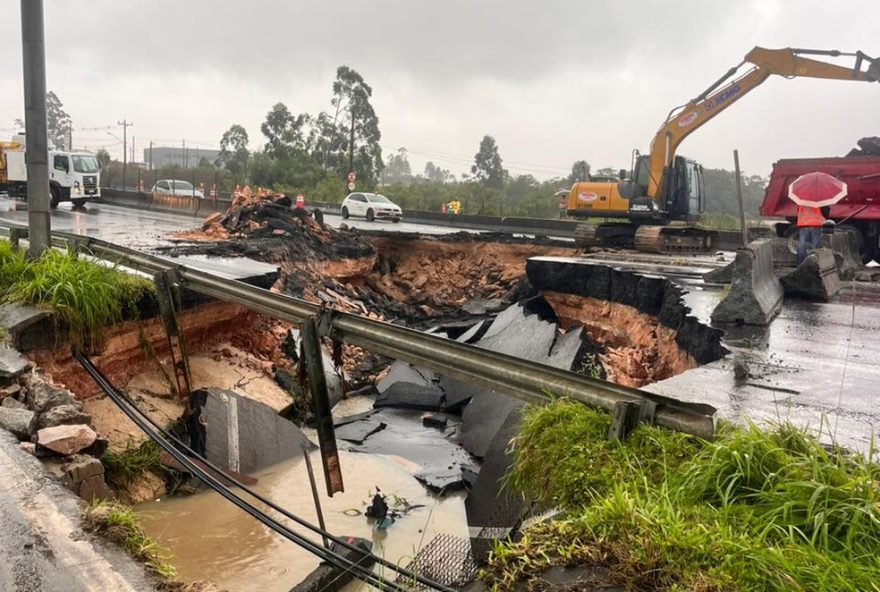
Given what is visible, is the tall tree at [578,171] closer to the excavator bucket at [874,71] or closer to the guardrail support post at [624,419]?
the excavator bucket at [874,71]

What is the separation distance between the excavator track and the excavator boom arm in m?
1.03

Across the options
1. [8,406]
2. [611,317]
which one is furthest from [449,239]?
[8,406]

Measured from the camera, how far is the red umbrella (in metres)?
10.4

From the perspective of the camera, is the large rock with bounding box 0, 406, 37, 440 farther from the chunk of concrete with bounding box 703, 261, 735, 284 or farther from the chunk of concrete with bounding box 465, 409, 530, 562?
the chunk of concrete with bounding box 703, 261, 735, 284

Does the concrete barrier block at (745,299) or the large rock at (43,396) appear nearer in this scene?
the large rock at (43,396)

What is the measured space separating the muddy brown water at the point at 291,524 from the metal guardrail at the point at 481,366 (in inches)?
76.6

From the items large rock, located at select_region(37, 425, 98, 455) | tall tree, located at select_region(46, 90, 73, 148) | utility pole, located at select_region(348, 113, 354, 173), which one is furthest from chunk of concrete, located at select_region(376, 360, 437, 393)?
tall tree, located at select_region(46, 90, 73, 148)

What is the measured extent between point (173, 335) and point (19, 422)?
7.79 ft

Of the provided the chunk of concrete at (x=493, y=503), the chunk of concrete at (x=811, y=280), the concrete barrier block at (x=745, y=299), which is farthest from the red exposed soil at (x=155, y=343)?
the chunk of concrete at (x=811, y=280)

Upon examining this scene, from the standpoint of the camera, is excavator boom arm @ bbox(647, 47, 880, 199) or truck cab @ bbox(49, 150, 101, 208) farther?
truck cab @ bbox(49, 150, 101, 208)

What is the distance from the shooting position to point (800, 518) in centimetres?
253

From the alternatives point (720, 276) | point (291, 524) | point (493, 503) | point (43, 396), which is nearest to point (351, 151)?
point (720, 276)

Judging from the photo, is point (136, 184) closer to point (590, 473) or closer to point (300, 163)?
point (300, 163)

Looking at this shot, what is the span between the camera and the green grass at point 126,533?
325 cm
